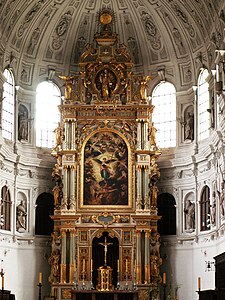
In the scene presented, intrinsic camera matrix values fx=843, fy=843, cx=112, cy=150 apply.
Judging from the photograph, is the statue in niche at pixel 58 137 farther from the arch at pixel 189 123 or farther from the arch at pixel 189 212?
the arch at pixel 189 212

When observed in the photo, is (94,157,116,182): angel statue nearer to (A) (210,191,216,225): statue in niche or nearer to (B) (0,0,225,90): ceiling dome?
(B) (0,0,225,90): ceiling dome

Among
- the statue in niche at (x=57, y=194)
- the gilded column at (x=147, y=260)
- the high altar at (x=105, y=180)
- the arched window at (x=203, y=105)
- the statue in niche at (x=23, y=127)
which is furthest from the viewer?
the statue in niche at (x=23, y=127)

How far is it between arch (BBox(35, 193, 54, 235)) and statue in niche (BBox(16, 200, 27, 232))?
2.86ft

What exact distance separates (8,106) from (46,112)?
305 cm

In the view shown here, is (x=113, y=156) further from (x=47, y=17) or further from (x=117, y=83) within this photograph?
(x=47, y=17)

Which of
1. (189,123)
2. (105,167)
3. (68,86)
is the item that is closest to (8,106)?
(68,86)

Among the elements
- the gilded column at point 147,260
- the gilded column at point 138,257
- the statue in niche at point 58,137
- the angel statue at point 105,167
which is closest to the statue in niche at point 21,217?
the statue in niche at point 58,137

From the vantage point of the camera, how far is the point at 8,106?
46281 millimetres

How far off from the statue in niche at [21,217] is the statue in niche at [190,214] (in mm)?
8815

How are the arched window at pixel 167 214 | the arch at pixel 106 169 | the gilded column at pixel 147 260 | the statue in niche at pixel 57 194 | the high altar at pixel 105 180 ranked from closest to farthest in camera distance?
the gilded column at pixel 147 260, the high altar at pixel 105 180, the statue in niche at pixel 57 194, the arch at pixel 106 169, the arched window at pixel 167 214

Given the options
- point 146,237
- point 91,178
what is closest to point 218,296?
point 146,237

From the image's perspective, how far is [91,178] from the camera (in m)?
46.2

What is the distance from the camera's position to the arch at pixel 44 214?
46.7 metres

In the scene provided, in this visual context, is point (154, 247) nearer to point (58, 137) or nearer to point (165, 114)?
point (58, 137)
